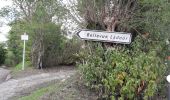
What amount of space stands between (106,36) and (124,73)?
51.3 inches

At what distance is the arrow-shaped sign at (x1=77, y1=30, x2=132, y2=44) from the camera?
28.2 ft

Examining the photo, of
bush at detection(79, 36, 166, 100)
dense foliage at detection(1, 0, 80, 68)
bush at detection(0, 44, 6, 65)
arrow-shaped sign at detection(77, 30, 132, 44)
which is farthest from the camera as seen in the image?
bush at detection(0, 44, 6, 65)

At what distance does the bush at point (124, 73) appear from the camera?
7555mm

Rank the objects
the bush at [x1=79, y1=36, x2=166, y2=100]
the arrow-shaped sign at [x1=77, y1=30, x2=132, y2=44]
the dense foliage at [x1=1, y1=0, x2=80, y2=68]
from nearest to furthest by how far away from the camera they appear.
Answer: the bush at [x1=79, y1=36, x2=166, y2=100] → the arrow-shaped sign at [x1=77, y1=30, x2=132, y2=44] → the dense foliage at [x1=1, y1=0, x2=80, y2=68]

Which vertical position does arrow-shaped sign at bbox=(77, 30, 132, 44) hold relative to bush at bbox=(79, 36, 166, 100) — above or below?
above

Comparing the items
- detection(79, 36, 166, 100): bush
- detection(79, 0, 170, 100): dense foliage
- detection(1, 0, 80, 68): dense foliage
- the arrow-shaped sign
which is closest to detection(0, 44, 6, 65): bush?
detection(1, 0, 80, 68): dense foliage

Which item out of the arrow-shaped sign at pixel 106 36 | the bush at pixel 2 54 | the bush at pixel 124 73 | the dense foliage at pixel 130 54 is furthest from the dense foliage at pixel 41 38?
the bush at pixel 2 54

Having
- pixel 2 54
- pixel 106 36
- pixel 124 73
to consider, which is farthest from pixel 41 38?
pixel 2 54

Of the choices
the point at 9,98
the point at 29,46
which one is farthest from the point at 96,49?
the point at 29,46

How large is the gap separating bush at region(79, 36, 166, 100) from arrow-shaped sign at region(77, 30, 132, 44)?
0.76ft

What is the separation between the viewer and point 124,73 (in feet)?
25.3

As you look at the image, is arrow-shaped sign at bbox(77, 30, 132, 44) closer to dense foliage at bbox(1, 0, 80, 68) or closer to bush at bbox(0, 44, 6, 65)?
dense foliage at bbox(1, 0, 80, 68)

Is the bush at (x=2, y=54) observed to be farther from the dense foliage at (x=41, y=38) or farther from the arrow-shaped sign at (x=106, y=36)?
the arrow-shaped sign at (x=106, y=36)

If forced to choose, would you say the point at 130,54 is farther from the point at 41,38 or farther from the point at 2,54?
the point at 2,54
